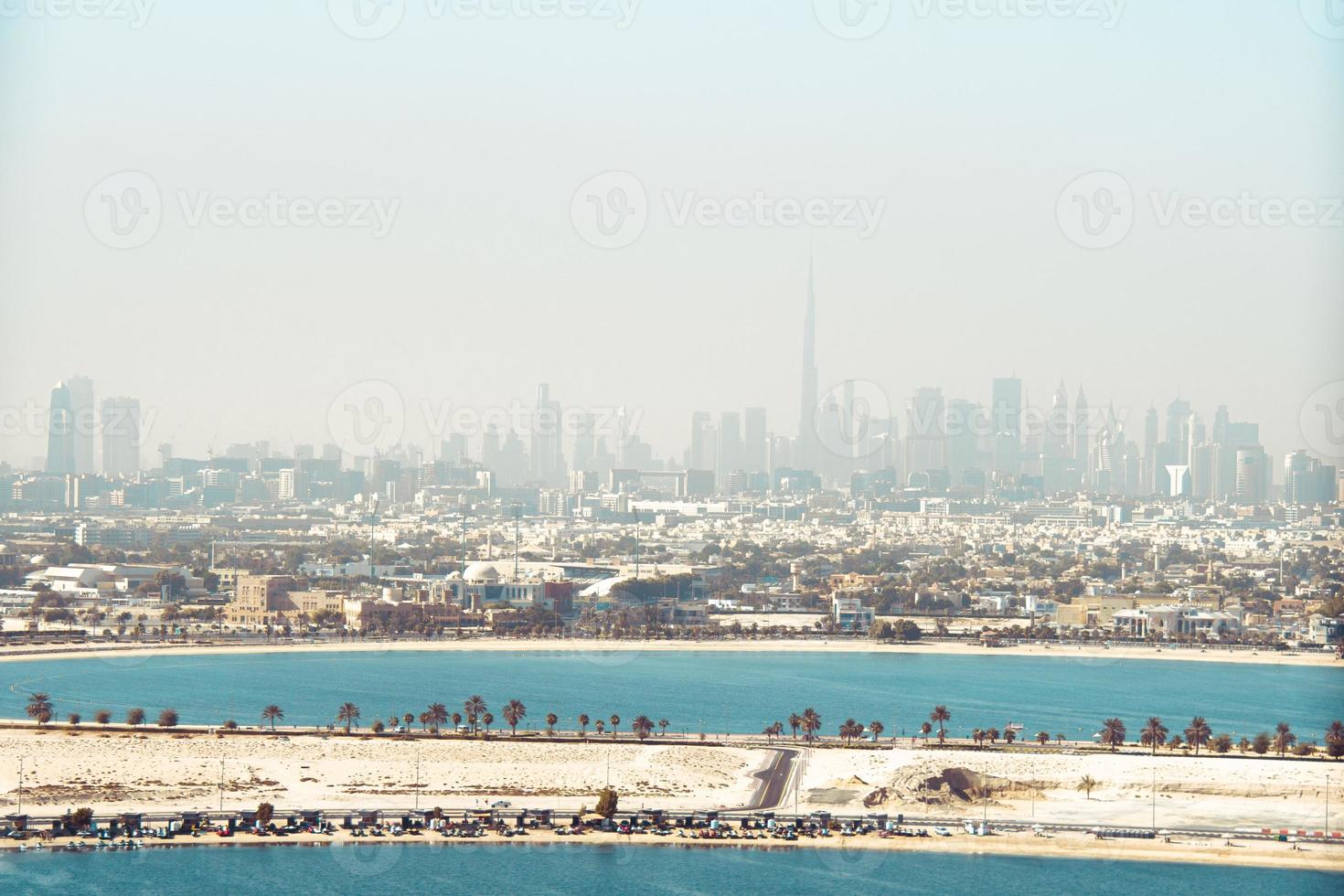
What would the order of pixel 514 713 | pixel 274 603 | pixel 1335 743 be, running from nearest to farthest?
pixel 1335 743
pixel 514 713
pixel 274 603

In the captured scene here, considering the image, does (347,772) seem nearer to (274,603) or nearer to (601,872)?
(601,872)

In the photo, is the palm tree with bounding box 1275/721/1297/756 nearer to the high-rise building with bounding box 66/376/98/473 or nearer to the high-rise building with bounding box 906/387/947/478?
the high-rise building with bounding box 66/376/98/473

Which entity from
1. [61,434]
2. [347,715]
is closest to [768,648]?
[347,715]

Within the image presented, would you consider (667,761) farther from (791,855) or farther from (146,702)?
(146,702)

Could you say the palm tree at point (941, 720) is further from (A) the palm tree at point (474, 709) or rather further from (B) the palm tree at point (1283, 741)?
(A) the palm tree at point (474, 709)

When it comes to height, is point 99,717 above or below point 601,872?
above

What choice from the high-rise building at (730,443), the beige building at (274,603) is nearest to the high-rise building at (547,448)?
the high-rise building at (730,443)

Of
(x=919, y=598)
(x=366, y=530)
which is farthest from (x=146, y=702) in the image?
(x=366, y=530)
